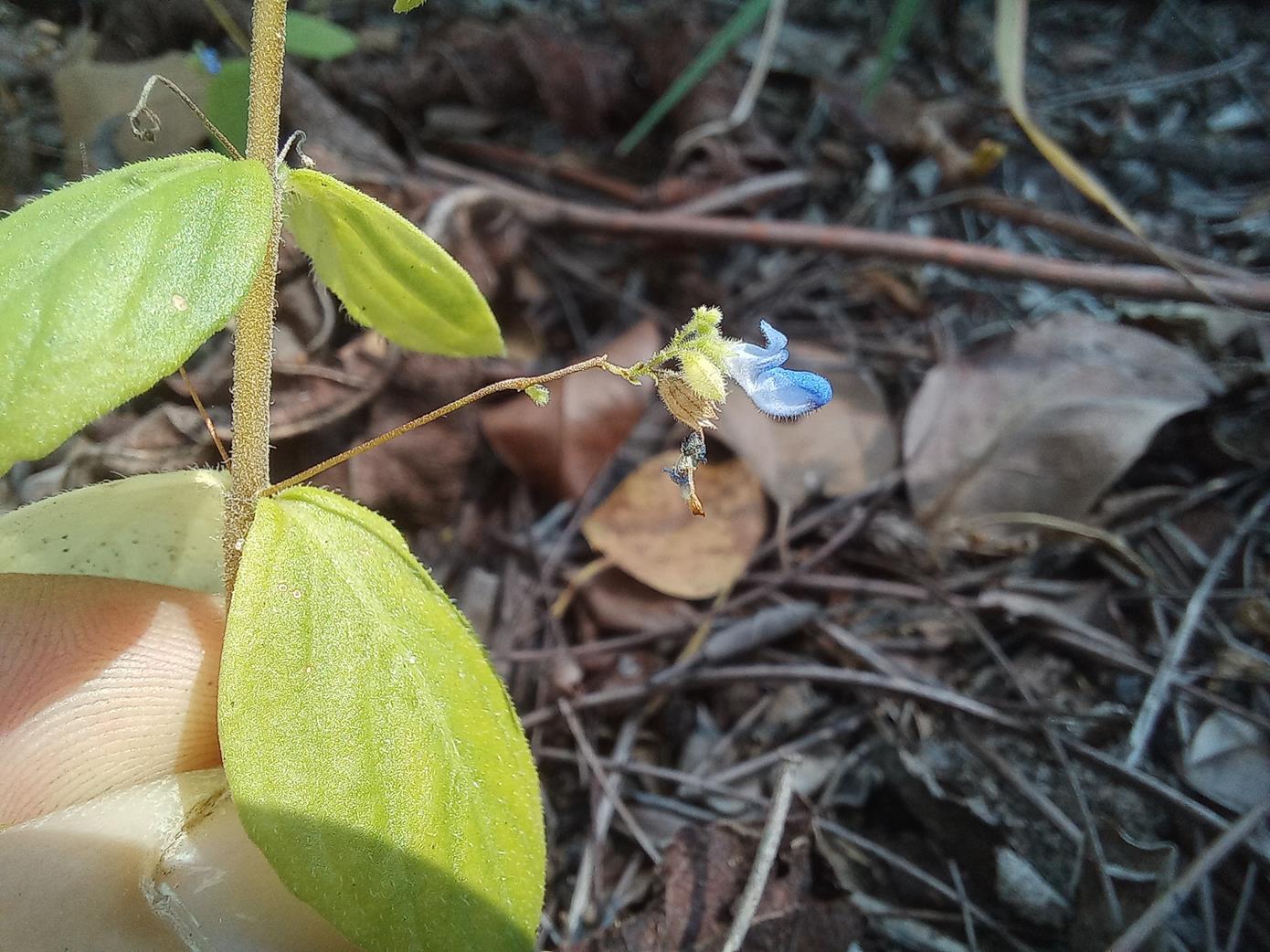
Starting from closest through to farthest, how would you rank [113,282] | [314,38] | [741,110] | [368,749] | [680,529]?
[113,282] → [368,749] → [314,38] → [680,529] → [741,110]

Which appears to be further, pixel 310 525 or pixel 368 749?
pixel 310 525

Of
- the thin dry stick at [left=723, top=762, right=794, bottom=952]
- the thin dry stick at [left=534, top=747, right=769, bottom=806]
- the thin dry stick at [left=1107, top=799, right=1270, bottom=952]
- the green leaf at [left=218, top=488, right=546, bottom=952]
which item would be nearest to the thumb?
the green leaf at [left=218, top=488, right=546, bottom=952]

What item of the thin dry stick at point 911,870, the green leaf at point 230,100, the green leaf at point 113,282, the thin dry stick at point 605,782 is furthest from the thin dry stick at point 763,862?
the green leaf at point 230,100

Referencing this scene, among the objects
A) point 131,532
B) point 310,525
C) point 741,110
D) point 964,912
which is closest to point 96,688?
point 131,532

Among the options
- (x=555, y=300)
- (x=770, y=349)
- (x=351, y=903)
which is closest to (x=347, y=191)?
(x=770, y=349)

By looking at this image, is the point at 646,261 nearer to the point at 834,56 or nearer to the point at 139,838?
the point at 834,56

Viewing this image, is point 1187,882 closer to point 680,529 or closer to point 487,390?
point 680,529

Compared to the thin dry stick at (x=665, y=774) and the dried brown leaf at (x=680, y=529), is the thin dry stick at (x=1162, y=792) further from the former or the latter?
the dried brown leaf at (x=680, y=529)
